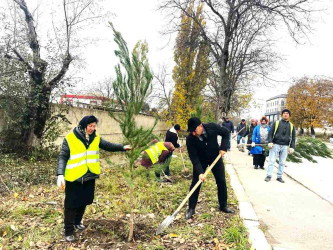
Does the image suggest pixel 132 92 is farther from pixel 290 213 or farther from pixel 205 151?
pixel 290 213

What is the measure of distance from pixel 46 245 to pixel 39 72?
6.60 metres

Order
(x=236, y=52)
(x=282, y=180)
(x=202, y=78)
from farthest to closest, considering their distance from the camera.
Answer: (x=202, y=78), (x=236, y=52), (x=282, y=180)

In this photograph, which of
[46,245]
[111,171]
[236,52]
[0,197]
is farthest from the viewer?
[236,52]

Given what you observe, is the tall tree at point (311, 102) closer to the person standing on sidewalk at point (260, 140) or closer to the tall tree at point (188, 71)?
the tall tree at point (188, 71)

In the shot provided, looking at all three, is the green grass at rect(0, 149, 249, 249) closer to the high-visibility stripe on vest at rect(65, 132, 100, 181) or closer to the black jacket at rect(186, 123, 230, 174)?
the high-visibility stripe on vest at rect(65, 132, 100, 181)

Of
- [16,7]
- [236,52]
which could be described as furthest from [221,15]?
[16,7]

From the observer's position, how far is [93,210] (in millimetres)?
4160

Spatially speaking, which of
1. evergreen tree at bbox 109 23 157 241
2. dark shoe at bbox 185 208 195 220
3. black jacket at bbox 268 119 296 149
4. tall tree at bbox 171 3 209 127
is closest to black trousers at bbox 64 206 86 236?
evergreen tree at bbox 109 23 157 241

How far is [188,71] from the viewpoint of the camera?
17.7 m

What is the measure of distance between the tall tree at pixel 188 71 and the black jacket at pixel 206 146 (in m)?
10.6

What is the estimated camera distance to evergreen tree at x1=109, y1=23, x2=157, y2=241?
2977mm

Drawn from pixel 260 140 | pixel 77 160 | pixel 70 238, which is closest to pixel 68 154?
pixel 77 160

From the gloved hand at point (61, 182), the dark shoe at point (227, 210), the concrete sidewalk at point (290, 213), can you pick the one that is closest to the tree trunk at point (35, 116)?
the gloved hand at point (61, 182)

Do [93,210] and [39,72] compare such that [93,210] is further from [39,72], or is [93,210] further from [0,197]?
[39,72]
